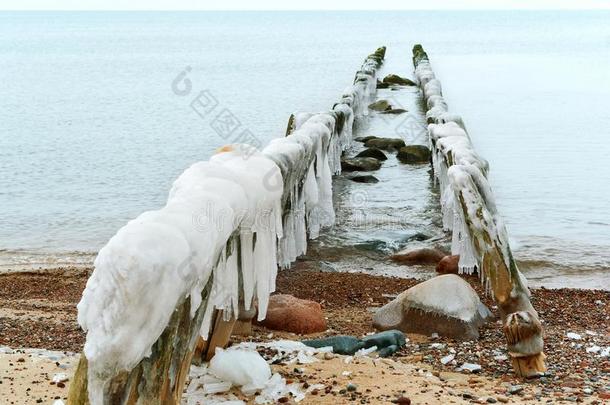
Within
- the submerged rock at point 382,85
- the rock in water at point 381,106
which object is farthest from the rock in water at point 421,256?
the submerged rock at point 382,85

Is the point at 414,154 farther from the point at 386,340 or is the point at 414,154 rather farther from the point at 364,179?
the point at 386,340

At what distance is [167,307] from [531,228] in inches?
393

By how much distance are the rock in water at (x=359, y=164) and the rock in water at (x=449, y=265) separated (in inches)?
273

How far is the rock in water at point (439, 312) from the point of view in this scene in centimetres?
697

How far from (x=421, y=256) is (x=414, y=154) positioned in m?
7.33

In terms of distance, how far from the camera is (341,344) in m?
6.15

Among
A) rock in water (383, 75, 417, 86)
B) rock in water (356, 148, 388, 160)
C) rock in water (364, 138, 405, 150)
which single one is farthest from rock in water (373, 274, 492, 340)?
rock in water (383, 75, 417, 86)

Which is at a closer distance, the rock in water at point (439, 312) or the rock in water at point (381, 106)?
the rock in water at point (439, 312)

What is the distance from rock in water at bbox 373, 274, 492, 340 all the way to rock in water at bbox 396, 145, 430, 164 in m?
10.5

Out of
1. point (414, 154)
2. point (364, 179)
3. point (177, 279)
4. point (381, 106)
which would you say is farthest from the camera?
point (381, 106)

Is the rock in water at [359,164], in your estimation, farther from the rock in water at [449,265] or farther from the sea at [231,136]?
the rock in water at [449,265]

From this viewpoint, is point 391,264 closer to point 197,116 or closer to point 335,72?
point 197,116

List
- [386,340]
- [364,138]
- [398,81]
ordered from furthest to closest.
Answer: [398,81] → [364,138] → [386,340]

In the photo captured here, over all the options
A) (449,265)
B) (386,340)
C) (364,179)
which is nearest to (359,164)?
(364,179)
